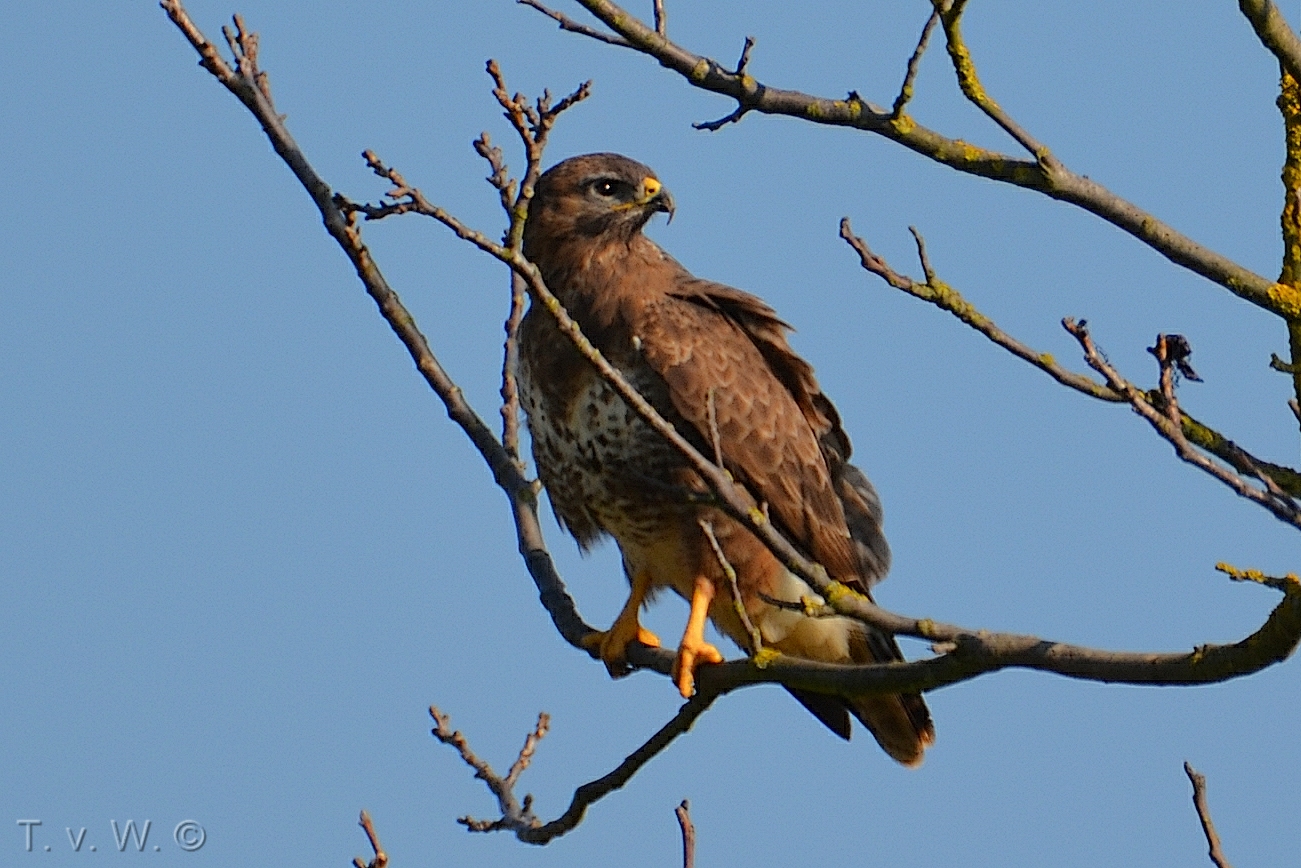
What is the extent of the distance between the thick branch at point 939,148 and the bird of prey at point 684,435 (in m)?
1.61

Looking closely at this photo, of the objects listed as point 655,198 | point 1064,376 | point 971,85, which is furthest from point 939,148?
point 655,198

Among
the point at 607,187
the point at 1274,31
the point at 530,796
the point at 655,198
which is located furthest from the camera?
the point at 607,187

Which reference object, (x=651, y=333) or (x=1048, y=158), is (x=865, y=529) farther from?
(x=1048, y=158)

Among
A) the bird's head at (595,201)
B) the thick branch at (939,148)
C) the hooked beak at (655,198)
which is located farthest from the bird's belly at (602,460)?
the thick branch at (939,148)

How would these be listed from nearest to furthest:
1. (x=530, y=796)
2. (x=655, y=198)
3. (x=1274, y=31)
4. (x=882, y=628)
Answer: (x=1274, y=31) → (x=882, y=628) → (x=530, y=796) → (x=655, y=198)

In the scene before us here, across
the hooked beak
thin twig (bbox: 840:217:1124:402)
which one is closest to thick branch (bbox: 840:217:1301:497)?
thin twig (bbox: 840:217:1124:402)

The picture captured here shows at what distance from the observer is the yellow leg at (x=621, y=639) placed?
5.36m

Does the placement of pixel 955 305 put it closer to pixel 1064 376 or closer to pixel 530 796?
pixel 1064 376

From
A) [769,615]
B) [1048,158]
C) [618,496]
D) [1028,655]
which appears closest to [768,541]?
[1028,655]

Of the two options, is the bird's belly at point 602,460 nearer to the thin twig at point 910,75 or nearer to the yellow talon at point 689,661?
the yellow talon at point 689,661

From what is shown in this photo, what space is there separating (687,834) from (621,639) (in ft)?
5.54

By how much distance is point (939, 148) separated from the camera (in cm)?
352

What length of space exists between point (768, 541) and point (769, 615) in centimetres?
249

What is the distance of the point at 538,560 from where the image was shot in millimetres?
5453
